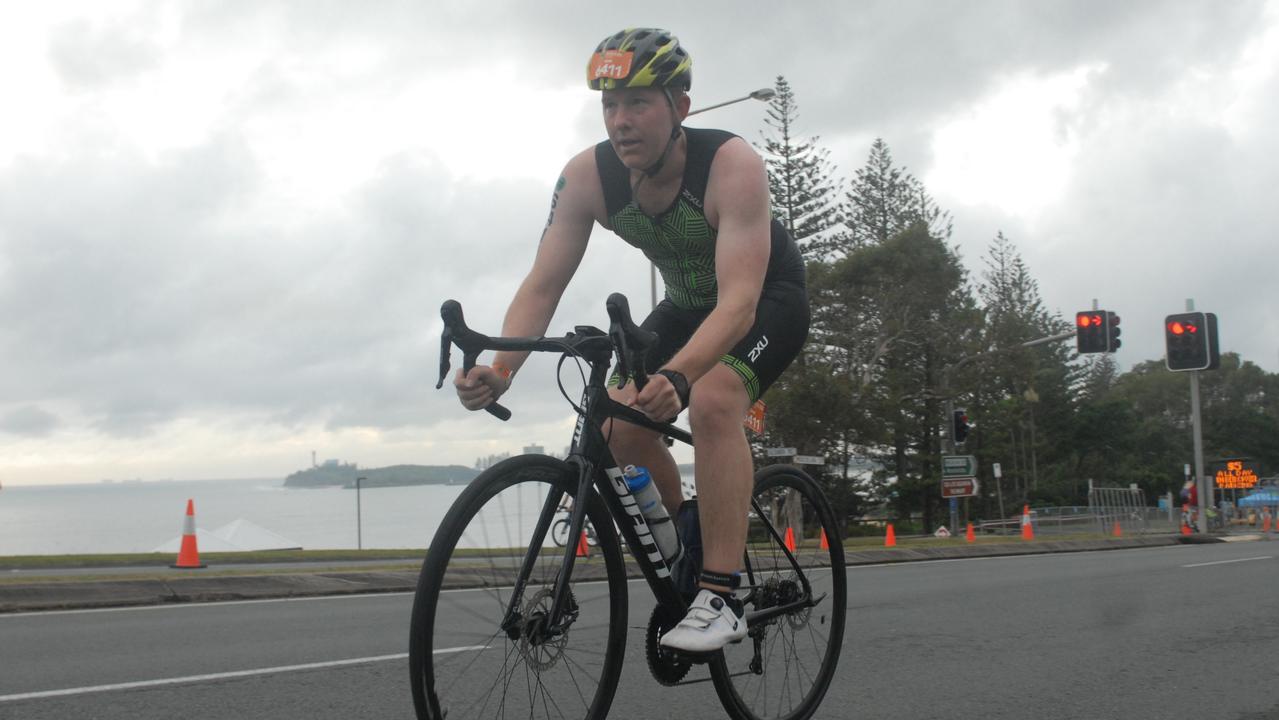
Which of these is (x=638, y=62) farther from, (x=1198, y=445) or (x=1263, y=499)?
(x=1263, y=499)

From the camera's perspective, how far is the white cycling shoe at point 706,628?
10.4ft

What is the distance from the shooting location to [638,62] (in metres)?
3.36

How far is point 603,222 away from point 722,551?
3.61ft

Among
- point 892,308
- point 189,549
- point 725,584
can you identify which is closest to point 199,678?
point 725,584

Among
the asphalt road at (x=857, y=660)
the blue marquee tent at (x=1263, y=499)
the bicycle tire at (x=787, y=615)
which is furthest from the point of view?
the blue marquee tent at (x=1263, y=499)

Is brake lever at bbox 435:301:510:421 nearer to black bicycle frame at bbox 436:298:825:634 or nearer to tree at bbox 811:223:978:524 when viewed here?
black bicycle frame at bbox 436:298:825:634

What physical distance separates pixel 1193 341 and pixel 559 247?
25188mm

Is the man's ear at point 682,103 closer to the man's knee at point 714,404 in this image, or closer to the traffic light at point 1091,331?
the man's knee at point 714,404

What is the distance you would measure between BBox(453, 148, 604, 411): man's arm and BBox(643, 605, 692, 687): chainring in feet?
3.01

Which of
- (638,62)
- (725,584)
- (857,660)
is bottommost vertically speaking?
(857,660)

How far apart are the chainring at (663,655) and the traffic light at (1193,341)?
82.0 feet

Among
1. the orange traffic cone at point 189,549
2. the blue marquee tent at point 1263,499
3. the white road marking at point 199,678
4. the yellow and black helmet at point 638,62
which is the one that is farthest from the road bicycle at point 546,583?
the blue marquee tent at point 1263,499

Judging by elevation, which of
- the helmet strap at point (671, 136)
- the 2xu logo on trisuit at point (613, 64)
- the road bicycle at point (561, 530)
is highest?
the 2xu logo on trisuit at point (613, 64)

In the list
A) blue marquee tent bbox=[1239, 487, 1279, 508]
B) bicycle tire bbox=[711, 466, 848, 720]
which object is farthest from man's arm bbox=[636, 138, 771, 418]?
blue marquee tent bbox=[1239, 487, 1279, 508]
